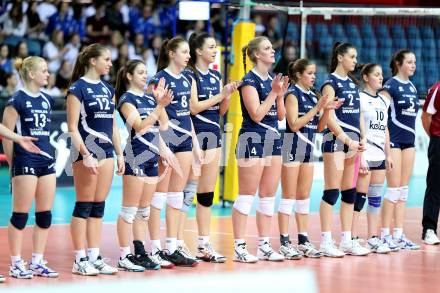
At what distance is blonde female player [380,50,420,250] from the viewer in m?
9.91

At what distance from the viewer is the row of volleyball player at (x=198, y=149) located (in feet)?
25.7

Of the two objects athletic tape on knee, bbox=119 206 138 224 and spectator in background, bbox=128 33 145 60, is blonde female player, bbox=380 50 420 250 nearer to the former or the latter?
athletic tape on knee, bbox=119 206 138 224

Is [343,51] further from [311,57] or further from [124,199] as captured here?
[311,57]

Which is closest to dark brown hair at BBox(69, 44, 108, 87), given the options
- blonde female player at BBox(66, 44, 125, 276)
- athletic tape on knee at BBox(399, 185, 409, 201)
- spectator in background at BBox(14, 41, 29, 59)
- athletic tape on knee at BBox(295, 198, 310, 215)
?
blonde female player at BBox(66, 44, 125, 276)

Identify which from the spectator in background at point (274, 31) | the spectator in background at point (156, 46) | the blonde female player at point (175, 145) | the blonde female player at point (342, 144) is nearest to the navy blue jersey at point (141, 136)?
the blonde female player at point (175, 145)

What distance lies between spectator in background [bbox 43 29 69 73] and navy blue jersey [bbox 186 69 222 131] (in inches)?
384

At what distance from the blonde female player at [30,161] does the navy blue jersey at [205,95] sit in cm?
151

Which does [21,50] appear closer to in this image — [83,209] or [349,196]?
[349,196]

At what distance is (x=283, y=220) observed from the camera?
368 inches

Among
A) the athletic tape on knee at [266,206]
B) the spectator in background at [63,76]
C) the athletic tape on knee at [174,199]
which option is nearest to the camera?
the athletic tape on knee at [174,199]

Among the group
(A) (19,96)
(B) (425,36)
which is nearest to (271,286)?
(A) (19,96)

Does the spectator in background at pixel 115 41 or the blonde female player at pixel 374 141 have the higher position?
the spectator in background at pixel 115 41

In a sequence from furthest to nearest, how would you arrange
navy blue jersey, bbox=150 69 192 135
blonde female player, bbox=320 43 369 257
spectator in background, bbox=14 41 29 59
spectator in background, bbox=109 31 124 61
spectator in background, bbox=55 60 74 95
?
spectator in background, bbox=109 31 124 61
spectator in background, bbox=55 60 74 95
spectator in background, bbox=14 41 29 59
blonde female player, bbox=320 43 369 257
navy blue jersey, bbox=150 69 192 135

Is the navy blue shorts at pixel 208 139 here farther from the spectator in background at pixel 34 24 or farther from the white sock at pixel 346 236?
the spectator in background at pixel 34 24
